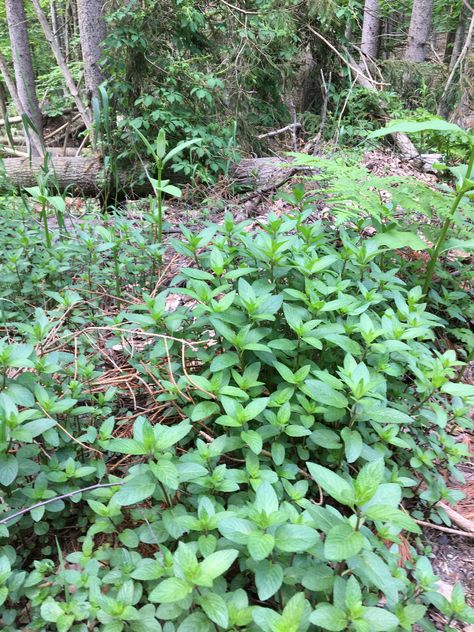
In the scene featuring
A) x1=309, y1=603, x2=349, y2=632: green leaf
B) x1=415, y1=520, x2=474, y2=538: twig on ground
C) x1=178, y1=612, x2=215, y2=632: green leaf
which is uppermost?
x1=309, y1=603, x2=349, y2=632: green leaf

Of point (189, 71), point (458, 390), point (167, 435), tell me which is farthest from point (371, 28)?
point (167, 435)

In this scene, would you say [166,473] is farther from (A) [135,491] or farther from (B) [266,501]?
(B) [266,501]

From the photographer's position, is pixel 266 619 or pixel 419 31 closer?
pixel 266 619

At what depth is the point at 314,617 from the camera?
101 cm

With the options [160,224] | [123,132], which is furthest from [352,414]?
[123,132]

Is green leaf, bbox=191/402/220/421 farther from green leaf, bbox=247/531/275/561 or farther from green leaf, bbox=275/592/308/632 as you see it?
green leaf, bbox=275/592/308/632

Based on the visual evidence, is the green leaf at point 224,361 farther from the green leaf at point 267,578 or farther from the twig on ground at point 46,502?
the green leaf at point 267,578

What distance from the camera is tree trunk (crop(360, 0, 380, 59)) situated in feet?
26.0

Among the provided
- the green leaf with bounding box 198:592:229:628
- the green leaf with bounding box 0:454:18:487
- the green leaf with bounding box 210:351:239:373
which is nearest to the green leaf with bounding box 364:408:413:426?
the green leaf with bounding box 210:351:239:373

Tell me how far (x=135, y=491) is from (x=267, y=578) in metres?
0.44

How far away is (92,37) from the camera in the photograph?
19.7 ft

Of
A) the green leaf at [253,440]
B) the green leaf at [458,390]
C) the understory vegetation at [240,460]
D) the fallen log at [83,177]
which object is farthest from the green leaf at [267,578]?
the fallen log at [83,177]

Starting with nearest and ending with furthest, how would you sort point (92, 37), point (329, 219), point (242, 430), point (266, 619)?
1. point (266, 619)
2. point (242, 430)
3. point (329, 219)
4. point (92, 37)

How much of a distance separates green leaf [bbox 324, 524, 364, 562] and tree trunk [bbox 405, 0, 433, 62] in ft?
30.2
